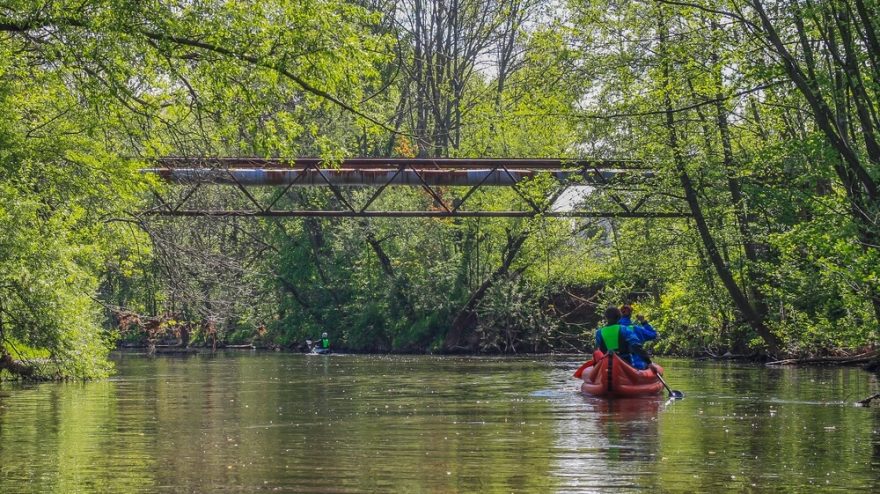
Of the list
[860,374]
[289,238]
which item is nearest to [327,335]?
[289,238]

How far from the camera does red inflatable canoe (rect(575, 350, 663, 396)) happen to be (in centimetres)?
2284

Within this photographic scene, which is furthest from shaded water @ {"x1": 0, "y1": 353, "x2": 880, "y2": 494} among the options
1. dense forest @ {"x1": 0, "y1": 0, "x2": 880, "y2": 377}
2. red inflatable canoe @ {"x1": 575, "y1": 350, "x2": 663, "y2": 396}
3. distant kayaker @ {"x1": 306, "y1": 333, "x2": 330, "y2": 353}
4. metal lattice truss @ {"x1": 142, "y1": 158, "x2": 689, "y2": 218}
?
distant kayaker @ {"x1": 306, "y1": 333, "x2": 330, "y2": 353}

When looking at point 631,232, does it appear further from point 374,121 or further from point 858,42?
point 374,121

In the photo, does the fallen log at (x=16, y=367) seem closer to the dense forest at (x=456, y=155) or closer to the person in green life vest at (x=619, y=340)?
the dense forest at (x=456, y=155)

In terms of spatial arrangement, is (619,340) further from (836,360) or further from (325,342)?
(325,342)

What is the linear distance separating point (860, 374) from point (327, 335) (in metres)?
32.9

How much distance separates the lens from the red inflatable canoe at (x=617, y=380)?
2284 cm

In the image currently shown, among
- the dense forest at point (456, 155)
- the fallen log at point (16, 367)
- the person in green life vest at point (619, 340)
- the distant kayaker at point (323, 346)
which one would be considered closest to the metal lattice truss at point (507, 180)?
the dense forest at point (456, 155)

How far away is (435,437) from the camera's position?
15.7m

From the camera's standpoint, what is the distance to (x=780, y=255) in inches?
1394

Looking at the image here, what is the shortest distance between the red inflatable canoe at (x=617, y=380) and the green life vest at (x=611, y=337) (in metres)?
0.46

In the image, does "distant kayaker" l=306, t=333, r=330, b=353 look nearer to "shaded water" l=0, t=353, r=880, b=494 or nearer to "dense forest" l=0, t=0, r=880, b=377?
"dense forest" l=0, t=0, r=880, b=377

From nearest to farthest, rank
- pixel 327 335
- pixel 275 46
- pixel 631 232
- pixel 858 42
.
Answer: pixel 275 46 → pixel 858 42 → pixel 631 232 → pixel 327 335

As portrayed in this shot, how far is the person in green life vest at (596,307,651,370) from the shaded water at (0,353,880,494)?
1050 mm
